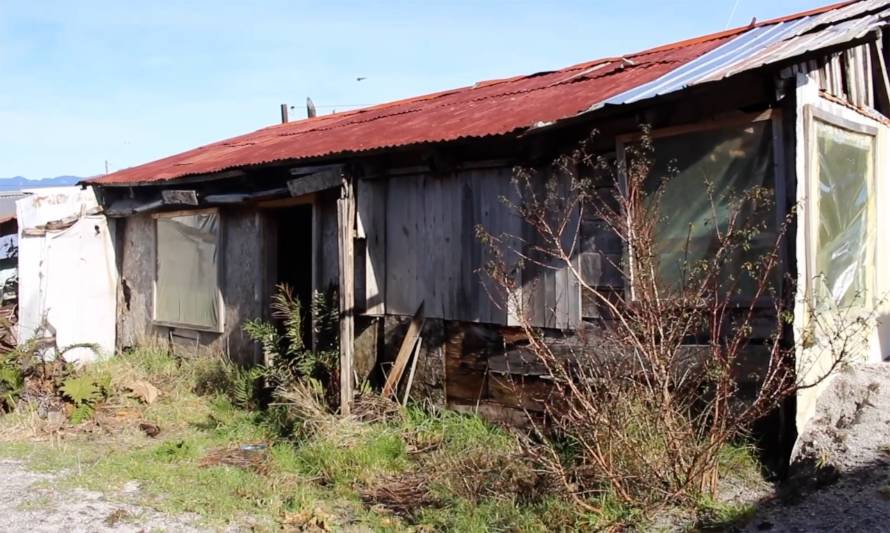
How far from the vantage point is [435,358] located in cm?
703

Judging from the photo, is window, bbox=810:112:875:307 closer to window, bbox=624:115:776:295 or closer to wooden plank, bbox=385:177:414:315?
window, bbox=624:115:776:295

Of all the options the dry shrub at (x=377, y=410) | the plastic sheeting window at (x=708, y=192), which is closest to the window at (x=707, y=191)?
the plastic sheeting window at (x=708, y=192)

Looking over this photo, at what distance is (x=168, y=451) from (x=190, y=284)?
3514 millimetres

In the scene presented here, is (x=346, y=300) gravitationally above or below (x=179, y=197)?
below

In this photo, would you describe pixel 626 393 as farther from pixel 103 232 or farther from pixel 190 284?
pixel 103 232

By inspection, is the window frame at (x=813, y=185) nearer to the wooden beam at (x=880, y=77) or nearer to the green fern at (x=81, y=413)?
A: the wooden beam at (x=880, y=77)

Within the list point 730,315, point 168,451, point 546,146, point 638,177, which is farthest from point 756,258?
point 168,451

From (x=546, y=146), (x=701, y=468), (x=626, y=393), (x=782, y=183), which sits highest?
(x=546, y=146)

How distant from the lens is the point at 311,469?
6246mm

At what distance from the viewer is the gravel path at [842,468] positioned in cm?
439

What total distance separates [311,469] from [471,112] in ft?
11.7

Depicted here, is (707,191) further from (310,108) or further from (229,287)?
(310,108)

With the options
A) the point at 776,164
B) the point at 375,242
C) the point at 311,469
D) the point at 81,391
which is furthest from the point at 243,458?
the point at 776,164

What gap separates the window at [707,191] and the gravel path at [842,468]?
1.03m
